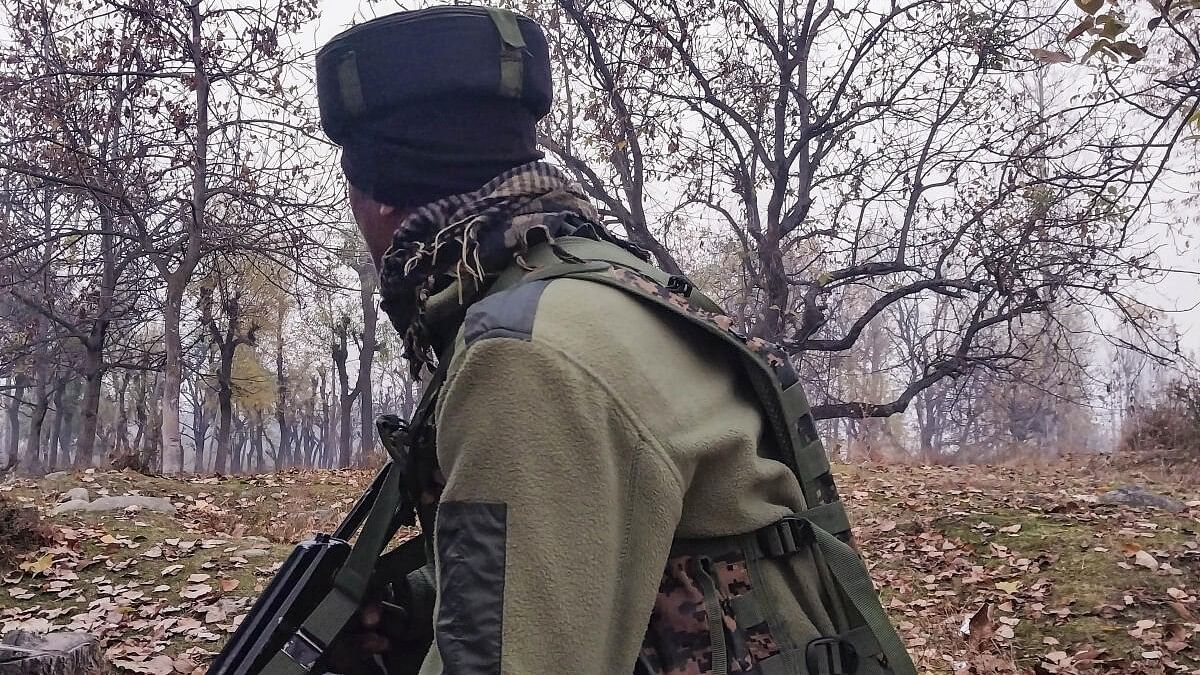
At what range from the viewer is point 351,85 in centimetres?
162

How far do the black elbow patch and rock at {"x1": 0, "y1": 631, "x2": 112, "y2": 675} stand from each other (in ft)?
9.71

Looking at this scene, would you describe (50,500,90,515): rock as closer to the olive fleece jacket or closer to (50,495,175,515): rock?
(50,495,175,515): rock

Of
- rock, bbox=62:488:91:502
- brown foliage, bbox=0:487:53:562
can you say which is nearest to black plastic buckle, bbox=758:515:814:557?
brown foliage, bbox=0:487:53:562

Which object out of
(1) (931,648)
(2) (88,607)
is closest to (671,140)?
(1) (931,648)

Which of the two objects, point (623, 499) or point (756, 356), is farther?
point (756, 356)

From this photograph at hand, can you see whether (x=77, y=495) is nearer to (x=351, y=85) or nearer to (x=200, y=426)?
(x=351, y=85)

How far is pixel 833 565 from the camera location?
128 centimetres

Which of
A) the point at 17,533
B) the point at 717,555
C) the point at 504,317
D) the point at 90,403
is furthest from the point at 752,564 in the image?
the point at 90,403

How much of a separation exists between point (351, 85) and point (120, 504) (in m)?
6.58

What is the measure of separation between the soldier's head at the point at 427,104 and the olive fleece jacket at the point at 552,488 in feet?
1.88

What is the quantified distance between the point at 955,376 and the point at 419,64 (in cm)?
759

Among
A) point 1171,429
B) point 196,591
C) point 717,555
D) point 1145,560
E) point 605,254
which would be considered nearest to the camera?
point 717,555

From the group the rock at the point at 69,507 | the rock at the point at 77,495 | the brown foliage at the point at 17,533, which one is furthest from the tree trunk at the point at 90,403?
the brown foliage at the point at 17,533

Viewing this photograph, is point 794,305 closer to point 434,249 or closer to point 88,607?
point 88,607
